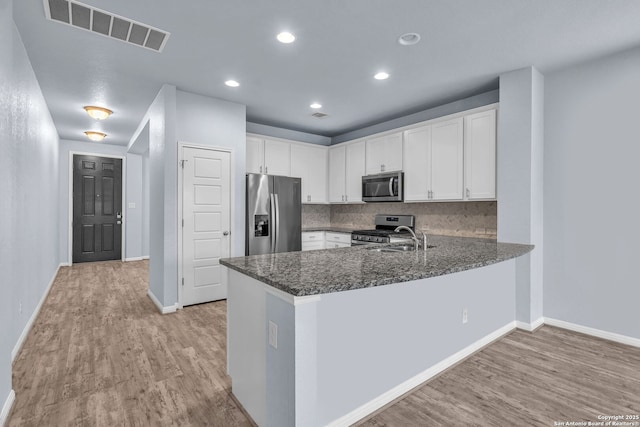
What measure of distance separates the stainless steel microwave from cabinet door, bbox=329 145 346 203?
1.81 feet

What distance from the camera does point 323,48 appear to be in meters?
2.86

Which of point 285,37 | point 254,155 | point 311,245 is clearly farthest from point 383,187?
point 285,37

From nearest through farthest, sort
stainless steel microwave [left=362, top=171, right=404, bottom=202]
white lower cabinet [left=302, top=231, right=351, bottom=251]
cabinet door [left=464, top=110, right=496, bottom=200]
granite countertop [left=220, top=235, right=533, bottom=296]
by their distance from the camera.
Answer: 1. granite countertop [left=220, top=235, right=533, bottom=296]
2. cabinet door [left=464, top=110, right=496, bottom=200]
3. stainless steel microwave [left=362, top=171, right=404, bottom=202]
4. white lower cabinet [left=302, top=231, right=351, bottom=251]

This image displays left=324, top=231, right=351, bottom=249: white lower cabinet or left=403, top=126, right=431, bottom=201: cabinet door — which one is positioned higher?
left=403, top=126, right=431, bottom=201: cabinet door

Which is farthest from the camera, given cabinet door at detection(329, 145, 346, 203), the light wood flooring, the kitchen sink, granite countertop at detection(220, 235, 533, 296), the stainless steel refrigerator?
cabinet door at detection(329, 145, 346, 203)

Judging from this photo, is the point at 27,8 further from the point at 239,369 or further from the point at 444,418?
the point at 444,418

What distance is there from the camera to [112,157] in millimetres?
7246

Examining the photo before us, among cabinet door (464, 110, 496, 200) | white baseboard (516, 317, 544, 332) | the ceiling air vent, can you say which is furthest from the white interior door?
white baseboard (516, 317, 544, 332)

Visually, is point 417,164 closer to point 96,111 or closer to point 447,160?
point 447,160

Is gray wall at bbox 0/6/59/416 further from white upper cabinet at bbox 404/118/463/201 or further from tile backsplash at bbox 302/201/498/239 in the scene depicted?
white upper cabinet at bbox 404/118/463/201

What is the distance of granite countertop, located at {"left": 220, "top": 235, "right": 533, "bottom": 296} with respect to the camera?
1466 mm

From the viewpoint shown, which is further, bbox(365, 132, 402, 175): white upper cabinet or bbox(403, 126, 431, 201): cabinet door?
bbox(365, 132, 402, 175): white upper cabinet

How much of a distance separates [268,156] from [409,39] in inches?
112

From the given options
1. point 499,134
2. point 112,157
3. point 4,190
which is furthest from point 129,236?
point 499,134
